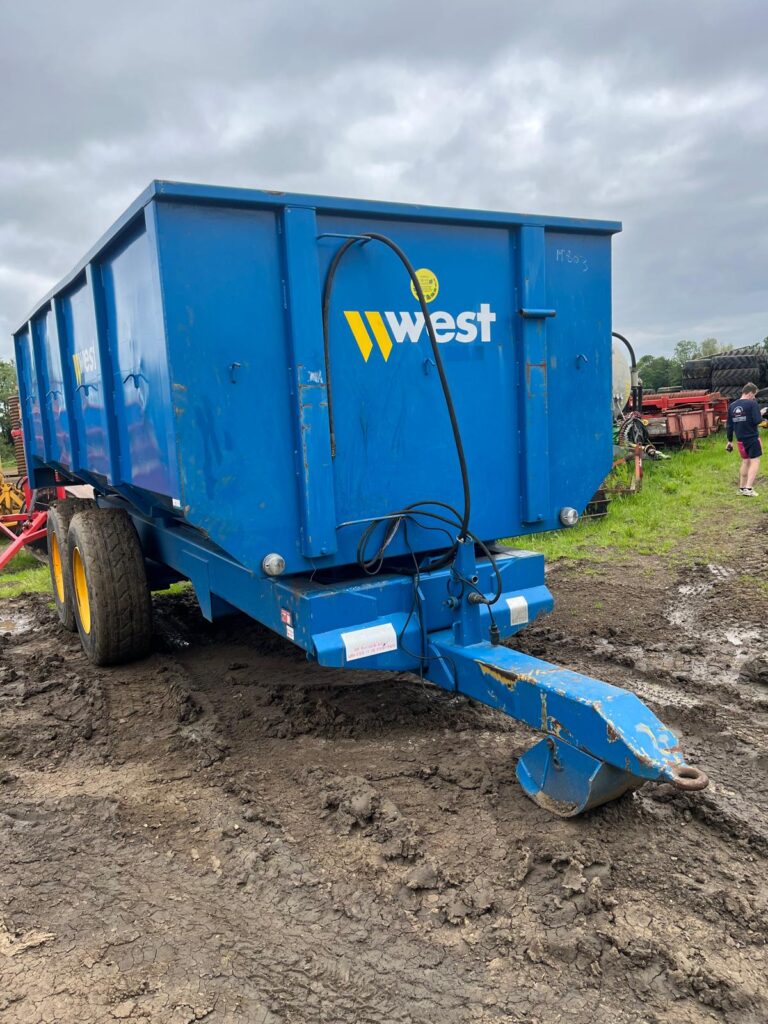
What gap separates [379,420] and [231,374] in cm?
73

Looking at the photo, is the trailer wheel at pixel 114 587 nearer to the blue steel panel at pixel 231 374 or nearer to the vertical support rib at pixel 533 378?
the blue steel panel at pixel 231 374

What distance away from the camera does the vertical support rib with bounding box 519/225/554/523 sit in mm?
3826

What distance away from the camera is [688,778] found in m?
2.49

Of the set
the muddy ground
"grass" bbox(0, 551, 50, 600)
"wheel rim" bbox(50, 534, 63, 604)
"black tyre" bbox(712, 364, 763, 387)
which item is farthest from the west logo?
"black tyre" bbox(712, 364, 763, 387)

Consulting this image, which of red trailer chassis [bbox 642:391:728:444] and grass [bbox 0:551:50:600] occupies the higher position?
red trailer chassis [bbox 642:391:728:444]

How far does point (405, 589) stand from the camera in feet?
11.8

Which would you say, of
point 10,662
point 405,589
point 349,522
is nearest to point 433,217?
point 349,522

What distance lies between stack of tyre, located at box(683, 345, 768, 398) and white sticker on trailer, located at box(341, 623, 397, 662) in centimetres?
1835

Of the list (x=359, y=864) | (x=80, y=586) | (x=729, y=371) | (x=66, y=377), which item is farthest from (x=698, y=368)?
(x=359, y=864)

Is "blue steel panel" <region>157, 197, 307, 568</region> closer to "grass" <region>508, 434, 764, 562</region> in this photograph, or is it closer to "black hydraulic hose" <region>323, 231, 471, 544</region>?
"black hydraulic hose" <region>323, 231, 471, 544</region>

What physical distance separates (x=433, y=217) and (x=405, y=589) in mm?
1685

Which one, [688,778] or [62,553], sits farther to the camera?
[62,553]

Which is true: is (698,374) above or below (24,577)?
above

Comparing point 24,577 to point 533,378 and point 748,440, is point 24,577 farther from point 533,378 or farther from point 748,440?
point 748,440
